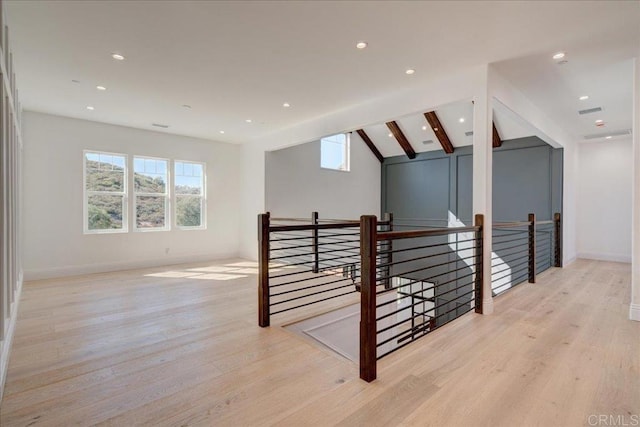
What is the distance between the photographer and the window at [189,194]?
21.7ft

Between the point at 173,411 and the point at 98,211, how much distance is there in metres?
5.18

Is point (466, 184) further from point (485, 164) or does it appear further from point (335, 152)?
point (485, 164)

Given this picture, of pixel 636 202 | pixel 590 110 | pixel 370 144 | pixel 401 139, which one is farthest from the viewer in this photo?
pixel 370 144

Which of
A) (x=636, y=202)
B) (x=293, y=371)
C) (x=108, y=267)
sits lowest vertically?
(x=293, y=371)

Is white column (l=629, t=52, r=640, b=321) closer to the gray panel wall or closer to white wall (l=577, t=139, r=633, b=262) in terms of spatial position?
the gray panel wall

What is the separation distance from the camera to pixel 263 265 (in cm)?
294

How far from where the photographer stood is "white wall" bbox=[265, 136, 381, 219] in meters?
6.69

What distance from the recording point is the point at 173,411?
68.9 inches

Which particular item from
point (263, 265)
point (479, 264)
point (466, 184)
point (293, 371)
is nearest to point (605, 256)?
point (466, 184)

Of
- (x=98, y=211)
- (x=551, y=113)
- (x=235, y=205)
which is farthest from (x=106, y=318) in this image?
(x=551, y=113)

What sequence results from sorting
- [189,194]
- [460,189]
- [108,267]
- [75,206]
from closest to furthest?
[75,206]
[108,267]
[189,194]
[460,189]

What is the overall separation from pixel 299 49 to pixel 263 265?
2147 millimetres

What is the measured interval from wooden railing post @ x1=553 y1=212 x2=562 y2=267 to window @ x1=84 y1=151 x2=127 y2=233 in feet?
26.7

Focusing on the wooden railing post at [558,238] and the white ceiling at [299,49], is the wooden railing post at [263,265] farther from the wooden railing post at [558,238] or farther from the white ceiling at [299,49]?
the wooden railing post at [558,238]
